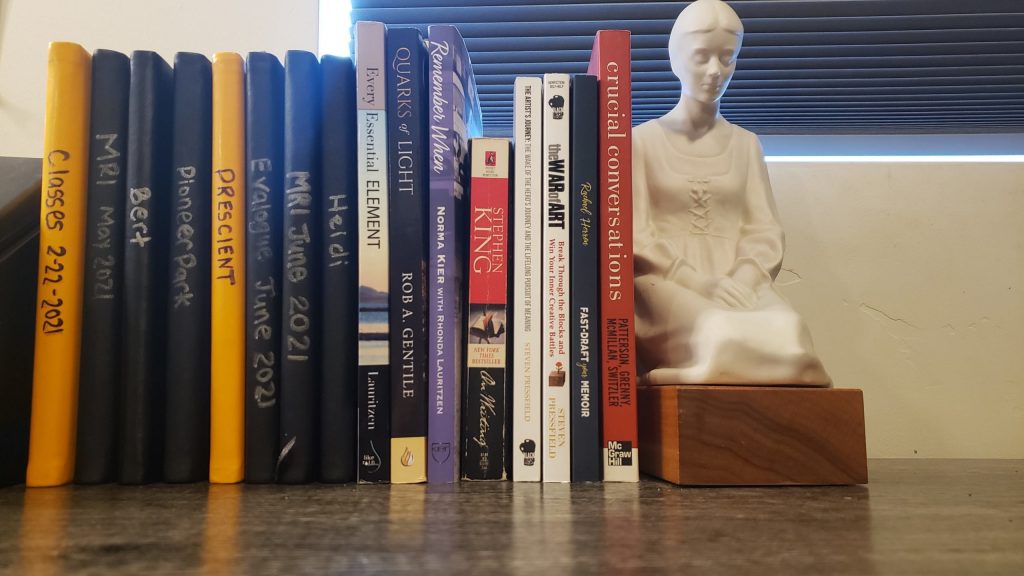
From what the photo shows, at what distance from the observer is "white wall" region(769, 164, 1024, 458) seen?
1.16m

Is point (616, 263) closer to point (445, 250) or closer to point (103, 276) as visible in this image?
point (445, 250)

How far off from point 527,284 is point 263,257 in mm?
265

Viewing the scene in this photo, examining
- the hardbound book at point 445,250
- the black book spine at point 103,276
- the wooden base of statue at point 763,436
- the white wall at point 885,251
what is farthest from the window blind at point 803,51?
the wooden base of statue at point 763,436

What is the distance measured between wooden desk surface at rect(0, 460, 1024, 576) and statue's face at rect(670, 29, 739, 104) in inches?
19.2

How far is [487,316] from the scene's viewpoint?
2.45 feet

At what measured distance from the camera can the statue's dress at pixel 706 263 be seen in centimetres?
74

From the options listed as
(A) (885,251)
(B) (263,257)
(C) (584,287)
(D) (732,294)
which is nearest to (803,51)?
(A) (885,251)

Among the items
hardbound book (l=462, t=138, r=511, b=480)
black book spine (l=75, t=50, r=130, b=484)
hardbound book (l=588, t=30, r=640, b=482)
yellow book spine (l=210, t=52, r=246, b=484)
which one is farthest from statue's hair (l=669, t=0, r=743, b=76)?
black book spine (l=75, t=50, r=130, b=484)

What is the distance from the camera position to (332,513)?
535 mm

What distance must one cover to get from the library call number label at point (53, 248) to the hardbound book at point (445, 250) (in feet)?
1.17

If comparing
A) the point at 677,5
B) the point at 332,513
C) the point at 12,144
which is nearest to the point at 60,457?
the point at 332,513

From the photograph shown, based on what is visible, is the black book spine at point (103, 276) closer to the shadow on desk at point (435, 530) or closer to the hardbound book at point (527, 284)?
the shadow on desk at point (435, 530)

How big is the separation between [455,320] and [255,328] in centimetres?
20

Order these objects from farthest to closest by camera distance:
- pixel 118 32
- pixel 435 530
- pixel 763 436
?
1. pixel 118 32
2. pixel 763 436
3. pixel 435 530
